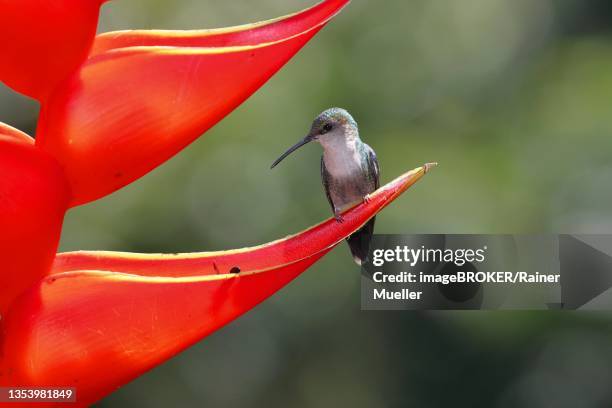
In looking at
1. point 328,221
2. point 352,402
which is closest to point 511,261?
point 352,402

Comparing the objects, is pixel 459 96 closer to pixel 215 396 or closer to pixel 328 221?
pixel 215 396

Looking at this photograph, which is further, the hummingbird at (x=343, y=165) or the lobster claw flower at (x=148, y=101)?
the hummingbird at (x=343, y=165)

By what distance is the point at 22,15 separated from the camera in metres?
0.54

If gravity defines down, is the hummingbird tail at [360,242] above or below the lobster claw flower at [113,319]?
above

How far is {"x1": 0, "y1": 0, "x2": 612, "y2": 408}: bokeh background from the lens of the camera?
69.3 inches

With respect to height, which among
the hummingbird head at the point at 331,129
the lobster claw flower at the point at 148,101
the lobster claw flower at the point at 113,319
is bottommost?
the lobster claw flower at the point at 113,319

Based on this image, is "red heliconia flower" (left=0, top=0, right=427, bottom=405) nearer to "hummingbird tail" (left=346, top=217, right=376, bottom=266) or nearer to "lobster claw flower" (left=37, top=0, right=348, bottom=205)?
"lobster claw flower" (left=37, top=0, right=348, bottom=205)

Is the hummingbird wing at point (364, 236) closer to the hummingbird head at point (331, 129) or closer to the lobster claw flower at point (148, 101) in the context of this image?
the hummingbird head at point (331, 129)

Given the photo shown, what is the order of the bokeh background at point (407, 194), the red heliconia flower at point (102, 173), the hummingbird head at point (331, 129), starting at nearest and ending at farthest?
the red heliconia flower at point (102, 173) < the hummingbird head at point (331, 129) < the bokeh background at point (407, 194)

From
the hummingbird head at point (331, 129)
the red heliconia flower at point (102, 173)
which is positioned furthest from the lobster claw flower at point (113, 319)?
the hummingbird head at point (331, 129)

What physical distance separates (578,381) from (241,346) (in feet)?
2.11

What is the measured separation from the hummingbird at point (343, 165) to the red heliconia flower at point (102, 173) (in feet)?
2.19

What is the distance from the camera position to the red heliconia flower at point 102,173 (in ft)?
1.79

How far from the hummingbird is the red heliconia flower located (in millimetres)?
667
